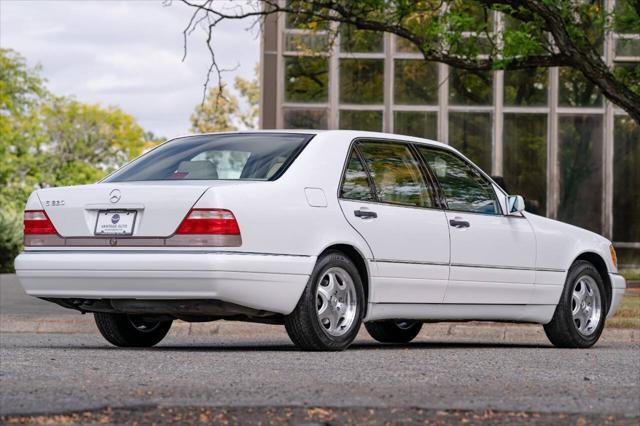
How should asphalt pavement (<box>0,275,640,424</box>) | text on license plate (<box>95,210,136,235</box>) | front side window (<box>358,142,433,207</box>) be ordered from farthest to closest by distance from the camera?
front side window (<box>358,142,433,207</box>), text on license plate (<box>95,210,136,235</box>), asphalt pavement (<box>0,275,640,424</box>)

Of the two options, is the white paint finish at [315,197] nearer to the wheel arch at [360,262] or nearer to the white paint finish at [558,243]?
the wheel arch at [360,262]

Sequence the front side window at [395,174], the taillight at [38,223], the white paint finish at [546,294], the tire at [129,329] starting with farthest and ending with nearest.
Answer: the white paint finish at [546,294] < the tire at [129,329] < the front side window at [395,174] < the taillight at [38,223]

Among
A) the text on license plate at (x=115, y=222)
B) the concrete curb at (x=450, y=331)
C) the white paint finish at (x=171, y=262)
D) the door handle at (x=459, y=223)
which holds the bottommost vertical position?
the concrete curb at (x=450, y=331)

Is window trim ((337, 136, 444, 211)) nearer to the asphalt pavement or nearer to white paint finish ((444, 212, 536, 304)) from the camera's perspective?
white paint finish ((444, 212, 536, 304))

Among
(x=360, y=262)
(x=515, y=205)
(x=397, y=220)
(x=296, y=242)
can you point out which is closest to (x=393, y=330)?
(x=515, y=205)

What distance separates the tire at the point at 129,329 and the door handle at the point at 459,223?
2235 mm

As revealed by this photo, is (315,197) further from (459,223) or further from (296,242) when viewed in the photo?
(459,223)

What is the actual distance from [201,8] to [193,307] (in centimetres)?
1037

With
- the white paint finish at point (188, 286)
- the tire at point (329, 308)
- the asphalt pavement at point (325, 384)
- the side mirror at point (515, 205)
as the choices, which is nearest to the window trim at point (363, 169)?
the tire at point (329, 308)

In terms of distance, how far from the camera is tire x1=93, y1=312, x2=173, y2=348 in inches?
374

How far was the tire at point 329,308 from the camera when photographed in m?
8.41

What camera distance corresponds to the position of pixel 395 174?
945 cm

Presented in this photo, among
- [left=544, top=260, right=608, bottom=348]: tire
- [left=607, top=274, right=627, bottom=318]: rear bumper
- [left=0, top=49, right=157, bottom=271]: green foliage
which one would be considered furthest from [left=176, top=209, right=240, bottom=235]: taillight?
[left=0, top=49, right=157, bottom=271]: green foliage

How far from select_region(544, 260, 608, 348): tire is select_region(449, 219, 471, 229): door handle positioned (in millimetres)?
1211
